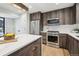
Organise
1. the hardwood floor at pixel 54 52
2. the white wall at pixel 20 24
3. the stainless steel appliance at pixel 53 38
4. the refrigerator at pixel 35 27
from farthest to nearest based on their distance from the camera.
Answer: the refrigerator at pixel 35 27 < the stainless steel appliance at pixel 53 38 < the hardwood floor at pixel 54 52 < the white wall at pixel 20 24

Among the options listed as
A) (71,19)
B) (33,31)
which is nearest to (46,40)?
(33,31)

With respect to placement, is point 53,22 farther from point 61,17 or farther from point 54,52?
point 54,52

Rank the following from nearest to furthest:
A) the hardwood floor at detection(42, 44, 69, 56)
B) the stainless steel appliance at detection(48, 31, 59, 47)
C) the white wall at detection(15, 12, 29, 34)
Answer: the white wall at detection(15, 12, 29, 34)
the hardwood floor at detection(42, 44, 69, 56)
the stainless steel appliance at detection(48, 31, 59, 47)

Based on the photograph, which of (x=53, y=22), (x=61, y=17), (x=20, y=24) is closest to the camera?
(x=20, y=24)

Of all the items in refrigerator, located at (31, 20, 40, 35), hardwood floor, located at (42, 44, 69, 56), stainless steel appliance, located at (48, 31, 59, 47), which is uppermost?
refrigerator, located at (31, 20, 40, 35)

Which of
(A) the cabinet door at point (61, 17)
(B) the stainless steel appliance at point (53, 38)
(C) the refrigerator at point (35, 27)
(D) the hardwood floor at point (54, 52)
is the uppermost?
(A) the cabinet door at point (61, 17)

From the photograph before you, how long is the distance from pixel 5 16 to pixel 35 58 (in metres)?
0.62

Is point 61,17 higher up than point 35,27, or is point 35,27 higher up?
point 61,17

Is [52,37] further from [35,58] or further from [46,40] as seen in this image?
[35,58]

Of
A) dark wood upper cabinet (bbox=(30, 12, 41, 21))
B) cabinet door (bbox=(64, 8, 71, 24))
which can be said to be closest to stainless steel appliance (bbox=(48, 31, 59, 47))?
cabinet door (bbox=(64, 8, 71, 24))

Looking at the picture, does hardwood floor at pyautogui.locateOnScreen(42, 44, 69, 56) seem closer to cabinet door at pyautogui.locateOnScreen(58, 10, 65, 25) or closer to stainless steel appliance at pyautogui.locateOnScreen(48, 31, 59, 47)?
stainless steel appliance at pyautogui.locateOnScreen(48, 31, 59, 47)

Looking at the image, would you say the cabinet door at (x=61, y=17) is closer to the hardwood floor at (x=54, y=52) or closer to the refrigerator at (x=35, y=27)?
the refrigerator at (x=35, y=27)

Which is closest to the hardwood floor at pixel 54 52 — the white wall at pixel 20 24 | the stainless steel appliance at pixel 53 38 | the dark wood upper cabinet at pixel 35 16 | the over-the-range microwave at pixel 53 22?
the stainless steel appliance at pixel 53 38

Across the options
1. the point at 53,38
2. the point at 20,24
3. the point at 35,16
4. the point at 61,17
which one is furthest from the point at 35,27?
the point at 20,24
